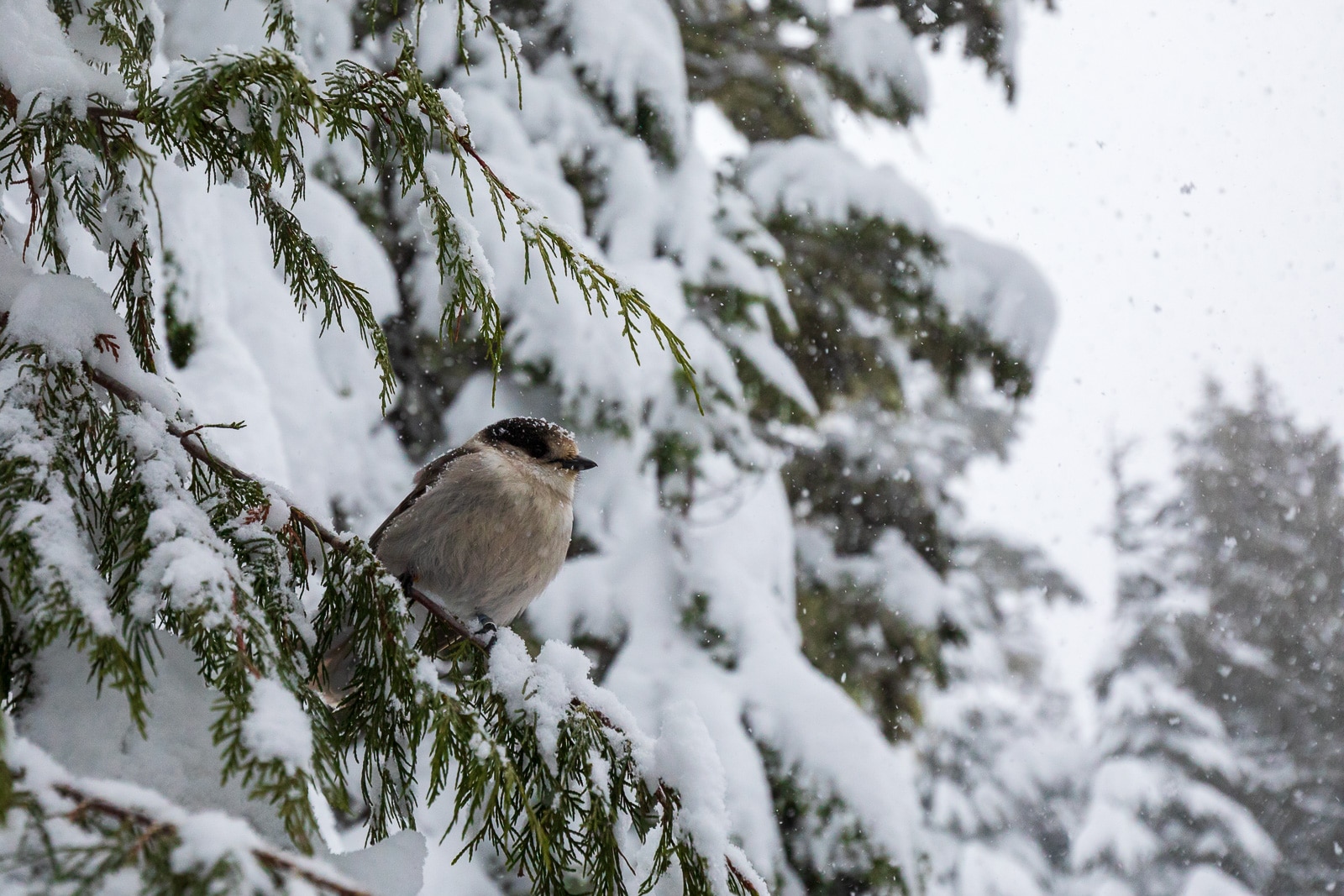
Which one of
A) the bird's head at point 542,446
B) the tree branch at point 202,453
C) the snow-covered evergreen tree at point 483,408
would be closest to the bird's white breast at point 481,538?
the bird's head at point 542,446

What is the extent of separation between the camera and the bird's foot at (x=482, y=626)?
6.75 ft

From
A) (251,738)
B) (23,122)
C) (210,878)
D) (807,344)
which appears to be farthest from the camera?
(807,344)

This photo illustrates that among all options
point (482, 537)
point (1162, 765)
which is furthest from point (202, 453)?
point (1162, 765)

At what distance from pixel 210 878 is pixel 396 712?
0.53 metres

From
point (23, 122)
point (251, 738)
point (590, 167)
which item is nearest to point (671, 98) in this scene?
point (590, 167)

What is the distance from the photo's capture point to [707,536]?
5348 mm

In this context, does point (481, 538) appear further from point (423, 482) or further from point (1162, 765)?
point (1162, 765)

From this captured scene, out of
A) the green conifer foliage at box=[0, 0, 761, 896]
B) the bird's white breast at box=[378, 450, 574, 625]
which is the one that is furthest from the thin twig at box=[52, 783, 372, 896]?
the bird's white breast at box=[378, 450, 574, 625]

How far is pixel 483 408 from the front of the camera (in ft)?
16.3

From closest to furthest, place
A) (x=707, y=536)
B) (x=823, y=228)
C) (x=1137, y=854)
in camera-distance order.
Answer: (x=707, y=536), (x=823, y=228), (x=1137, y=854)

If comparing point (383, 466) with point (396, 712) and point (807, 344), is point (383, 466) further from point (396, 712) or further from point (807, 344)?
point (807, 344)

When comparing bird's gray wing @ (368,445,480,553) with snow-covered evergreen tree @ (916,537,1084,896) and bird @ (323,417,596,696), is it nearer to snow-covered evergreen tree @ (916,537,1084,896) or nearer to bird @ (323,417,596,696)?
bird @ (323,417,596,696)

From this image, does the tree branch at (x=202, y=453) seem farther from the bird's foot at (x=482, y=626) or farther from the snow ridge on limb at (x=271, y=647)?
the bird's foot at (x=482, y=626)

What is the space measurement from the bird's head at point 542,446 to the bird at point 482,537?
42mm
